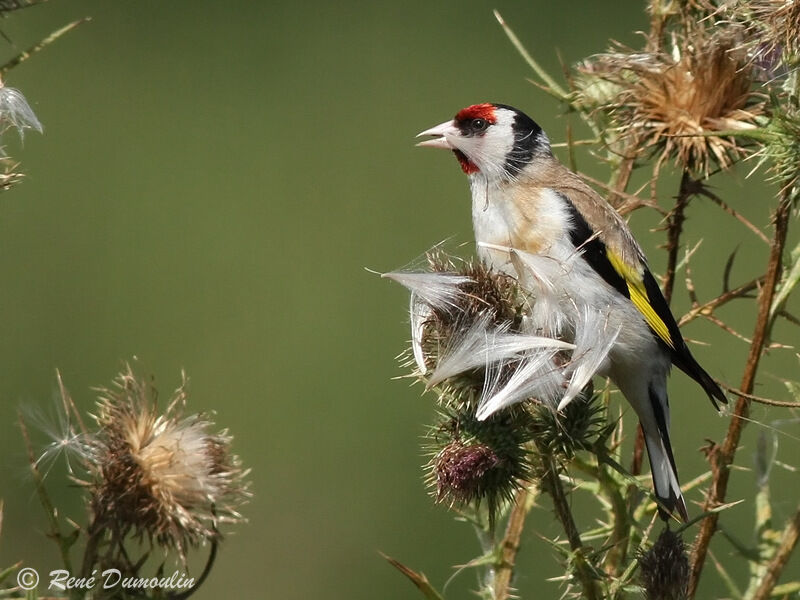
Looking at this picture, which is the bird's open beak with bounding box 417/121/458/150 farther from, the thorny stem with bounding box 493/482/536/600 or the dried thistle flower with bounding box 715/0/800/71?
the thorny stem with bounding box 493/482/536/600

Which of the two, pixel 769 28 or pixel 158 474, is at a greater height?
pixel 769 28

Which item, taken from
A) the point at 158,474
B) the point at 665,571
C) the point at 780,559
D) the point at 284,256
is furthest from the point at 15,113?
the point at 284,256

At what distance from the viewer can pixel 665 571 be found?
2.23m

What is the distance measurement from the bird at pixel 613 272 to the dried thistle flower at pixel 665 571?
47cm

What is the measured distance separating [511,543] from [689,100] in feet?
3.49

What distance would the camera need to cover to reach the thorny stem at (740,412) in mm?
2486

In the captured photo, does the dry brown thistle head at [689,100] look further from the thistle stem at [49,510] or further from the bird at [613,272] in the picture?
the thistle stem at [49,510]

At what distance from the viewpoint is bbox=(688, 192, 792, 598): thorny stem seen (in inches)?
97.9

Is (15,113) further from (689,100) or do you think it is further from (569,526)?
(689,100)

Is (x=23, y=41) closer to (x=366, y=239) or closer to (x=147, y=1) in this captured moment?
(x=147, y=1)

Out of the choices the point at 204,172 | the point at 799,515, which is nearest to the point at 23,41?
the point at 204,172

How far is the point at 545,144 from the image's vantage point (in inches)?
137

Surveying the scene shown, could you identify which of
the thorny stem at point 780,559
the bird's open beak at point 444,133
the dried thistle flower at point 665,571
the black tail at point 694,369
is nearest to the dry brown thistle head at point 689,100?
the black tail at point 694,369

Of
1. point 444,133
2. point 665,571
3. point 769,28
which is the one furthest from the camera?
point 444,133
